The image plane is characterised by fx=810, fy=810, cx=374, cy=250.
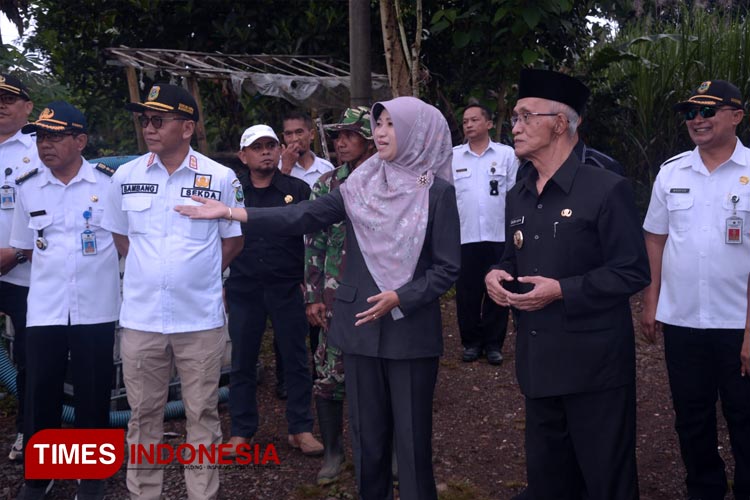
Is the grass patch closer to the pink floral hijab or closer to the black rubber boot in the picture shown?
the black rubber boot

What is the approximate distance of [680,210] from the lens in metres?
4.18

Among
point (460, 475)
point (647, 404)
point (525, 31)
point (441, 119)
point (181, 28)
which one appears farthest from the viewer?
point (181, 28)

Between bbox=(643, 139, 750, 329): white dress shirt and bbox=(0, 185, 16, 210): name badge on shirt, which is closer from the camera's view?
bbox=(643, 139, 750, 329): white dress shirt

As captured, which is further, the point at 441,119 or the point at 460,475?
the point at 460,475

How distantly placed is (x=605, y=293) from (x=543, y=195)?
1.64 feet

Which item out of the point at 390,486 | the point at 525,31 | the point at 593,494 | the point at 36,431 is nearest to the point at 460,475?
the point at 390,486

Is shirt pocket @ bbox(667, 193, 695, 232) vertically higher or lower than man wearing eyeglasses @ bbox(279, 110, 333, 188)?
lower

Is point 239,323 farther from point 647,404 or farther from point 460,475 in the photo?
point 647,404

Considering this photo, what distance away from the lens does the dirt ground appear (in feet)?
15.6

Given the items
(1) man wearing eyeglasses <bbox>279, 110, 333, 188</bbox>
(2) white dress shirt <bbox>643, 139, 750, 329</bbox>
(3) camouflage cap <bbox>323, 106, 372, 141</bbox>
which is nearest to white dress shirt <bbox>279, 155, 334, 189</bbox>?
(1) man wearing eyeglasses <bbox>279, 110, 333, 188</bbox>

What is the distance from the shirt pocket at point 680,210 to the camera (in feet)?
13.6

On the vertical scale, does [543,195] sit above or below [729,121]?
below

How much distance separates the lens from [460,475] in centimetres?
497

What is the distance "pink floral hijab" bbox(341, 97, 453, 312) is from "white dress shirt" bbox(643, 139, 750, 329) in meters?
1.37
